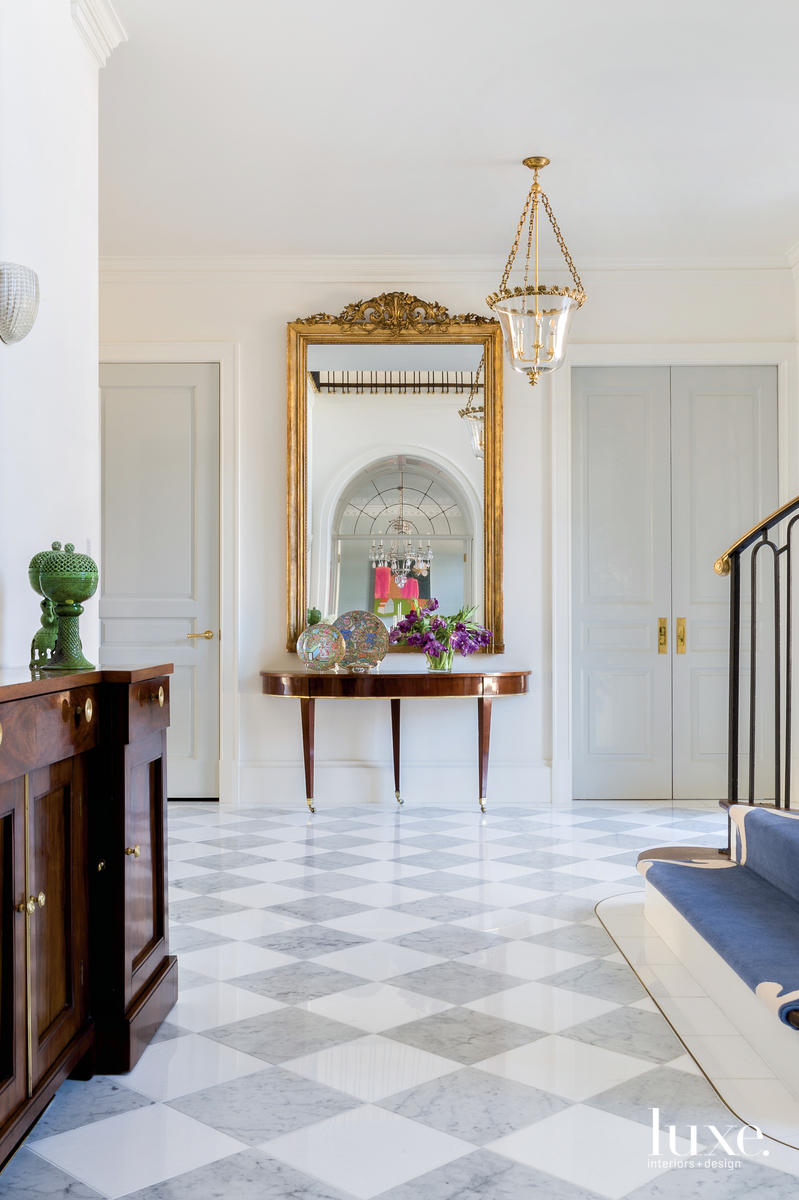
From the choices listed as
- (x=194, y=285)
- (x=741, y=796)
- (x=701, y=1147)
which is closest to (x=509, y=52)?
(x=194, y=285)

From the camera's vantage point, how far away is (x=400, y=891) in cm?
333

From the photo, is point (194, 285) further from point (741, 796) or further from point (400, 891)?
point (741, 796)

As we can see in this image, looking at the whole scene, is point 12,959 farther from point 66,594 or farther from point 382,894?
point 382,894

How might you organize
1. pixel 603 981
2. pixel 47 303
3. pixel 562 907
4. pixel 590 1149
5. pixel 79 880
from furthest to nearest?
pixel 562 907 → pixel 47 303 → pixel 603 981 → pixel 79 880 → pixel 590 1149

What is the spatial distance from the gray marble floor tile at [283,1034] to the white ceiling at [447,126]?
296 cm

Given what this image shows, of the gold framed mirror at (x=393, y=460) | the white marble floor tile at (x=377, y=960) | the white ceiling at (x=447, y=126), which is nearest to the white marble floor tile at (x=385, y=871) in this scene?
the white marble floor tile at (x=377, y=960)

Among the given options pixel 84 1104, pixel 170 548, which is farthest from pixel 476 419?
pixel 84 1104

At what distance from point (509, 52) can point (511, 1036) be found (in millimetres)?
3076

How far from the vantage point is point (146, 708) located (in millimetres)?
2148

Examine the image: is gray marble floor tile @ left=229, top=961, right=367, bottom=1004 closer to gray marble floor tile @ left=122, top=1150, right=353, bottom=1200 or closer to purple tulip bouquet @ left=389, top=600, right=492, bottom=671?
gray marble floor tile @ left=122, top=1150, right=353, bottom=1200

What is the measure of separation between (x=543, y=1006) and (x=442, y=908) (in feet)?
2.80

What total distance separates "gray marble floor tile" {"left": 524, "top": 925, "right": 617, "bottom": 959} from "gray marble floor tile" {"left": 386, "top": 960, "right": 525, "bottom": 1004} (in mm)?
290

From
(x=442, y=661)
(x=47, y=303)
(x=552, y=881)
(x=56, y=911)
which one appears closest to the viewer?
(x=56, y=911)

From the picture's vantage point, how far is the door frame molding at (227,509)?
511 centimetres
